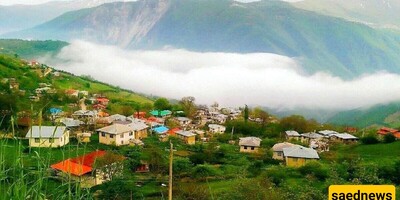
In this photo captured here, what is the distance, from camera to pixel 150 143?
36.1 m

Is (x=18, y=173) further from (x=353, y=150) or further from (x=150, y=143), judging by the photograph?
(x=353, y=150)

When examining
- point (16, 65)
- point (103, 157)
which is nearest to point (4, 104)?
point (103, 157)

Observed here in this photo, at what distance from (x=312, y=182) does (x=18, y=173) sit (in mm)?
23061

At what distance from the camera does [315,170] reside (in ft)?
88.3

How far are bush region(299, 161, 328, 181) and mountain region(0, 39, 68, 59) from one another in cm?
12610

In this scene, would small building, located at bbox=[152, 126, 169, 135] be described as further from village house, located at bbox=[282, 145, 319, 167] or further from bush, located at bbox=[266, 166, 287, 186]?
bush, located at bbox=[266, 166, 287, 186]

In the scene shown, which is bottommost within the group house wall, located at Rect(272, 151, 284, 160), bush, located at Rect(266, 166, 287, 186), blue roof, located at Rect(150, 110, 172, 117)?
bush, located at Rect(266, 166, 287, 186)

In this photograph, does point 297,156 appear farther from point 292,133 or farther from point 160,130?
point 160,130

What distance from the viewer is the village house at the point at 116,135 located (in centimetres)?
3578

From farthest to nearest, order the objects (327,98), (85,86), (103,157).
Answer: (327,98)
(85,86)
(103,157)

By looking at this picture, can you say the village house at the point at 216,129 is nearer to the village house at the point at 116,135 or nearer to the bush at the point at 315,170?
the village house at the point at 116,135

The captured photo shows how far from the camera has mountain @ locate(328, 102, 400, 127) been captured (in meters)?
99.0

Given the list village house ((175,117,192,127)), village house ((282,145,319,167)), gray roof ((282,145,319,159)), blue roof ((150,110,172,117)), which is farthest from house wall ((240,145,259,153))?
blue roof ((150,110,172,117))

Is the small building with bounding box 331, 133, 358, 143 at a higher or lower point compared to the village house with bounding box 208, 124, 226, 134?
lower
